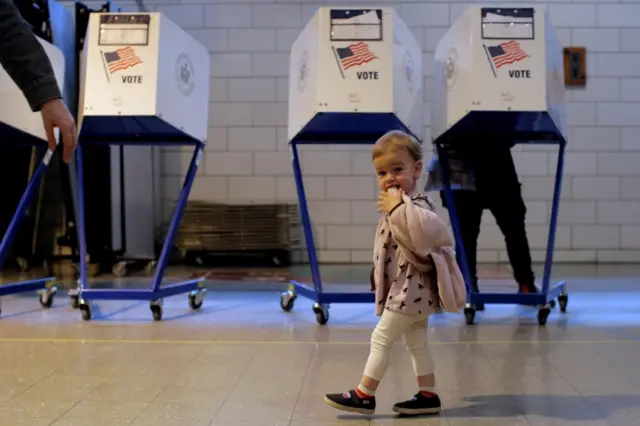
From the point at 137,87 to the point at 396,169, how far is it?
1.70 m

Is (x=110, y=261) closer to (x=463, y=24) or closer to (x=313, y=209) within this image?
(x=313, y=209)

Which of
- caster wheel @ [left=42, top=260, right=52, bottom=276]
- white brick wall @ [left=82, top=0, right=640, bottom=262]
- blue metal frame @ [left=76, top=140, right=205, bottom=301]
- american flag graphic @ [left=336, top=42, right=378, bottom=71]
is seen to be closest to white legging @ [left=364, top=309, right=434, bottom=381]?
american flag graphic @ [left=336, top=42, right=378, bottom=71]

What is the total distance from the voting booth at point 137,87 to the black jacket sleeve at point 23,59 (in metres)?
1.79

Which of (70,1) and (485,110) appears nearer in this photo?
(485,110)

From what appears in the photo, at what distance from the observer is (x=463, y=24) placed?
10.1 feet

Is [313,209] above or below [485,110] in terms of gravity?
below

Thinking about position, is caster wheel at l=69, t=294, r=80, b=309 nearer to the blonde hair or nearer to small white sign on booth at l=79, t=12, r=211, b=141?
small white sign on booth at l=79, t=12, r=211, b=141

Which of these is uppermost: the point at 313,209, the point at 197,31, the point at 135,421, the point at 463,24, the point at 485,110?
the point at 197,31

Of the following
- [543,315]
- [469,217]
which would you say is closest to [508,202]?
[469,217]

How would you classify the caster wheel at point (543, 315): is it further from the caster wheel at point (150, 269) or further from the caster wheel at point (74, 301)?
the caster wheel at point (150, 269)

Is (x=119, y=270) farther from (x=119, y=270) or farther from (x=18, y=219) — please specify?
(x=18, y=219)

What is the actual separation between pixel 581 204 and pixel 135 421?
519 cm

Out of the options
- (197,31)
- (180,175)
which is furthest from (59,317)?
(197,31)

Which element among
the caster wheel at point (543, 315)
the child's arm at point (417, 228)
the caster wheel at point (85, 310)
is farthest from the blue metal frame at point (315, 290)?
the child's arm at point (417, 228)
